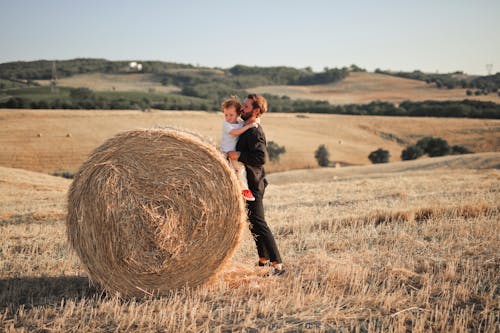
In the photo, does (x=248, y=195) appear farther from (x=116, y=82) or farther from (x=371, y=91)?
(x=116, y=82)

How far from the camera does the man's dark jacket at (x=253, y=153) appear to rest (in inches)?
224

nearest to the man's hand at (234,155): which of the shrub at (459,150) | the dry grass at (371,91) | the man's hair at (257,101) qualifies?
the man's hair at (257,101)

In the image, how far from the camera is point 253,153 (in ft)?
18.8

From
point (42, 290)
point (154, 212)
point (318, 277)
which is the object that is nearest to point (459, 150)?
point (318, 277)

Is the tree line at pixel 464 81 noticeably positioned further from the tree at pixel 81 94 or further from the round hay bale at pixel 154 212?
the round hay bale at pixel 154 212

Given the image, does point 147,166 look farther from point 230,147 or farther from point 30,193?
point 30,193

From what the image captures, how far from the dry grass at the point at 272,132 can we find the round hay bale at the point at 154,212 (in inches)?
1172

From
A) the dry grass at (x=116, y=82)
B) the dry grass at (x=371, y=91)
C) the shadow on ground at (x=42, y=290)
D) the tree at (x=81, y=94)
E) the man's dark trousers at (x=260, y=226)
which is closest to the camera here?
the shadow on ground at (x=42, y=290)

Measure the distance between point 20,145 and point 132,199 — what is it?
119 ft

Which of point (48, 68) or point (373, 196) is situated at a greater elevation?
point (48, 68)

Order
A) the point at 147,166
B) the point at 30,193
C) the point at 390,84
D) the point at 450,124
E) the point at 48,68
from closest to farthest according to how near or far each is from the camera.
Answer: the point at 147,166 < the point at 30,193 < the point at 450,124 < the point at 48,68 < the point at 390,84

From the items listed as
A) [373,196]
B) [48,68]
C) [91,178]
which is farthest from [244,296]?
[48,68]

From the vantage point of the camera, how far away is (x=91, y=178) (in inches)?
215

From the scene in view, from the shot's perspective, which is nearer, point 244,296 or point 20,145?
point 244,296
